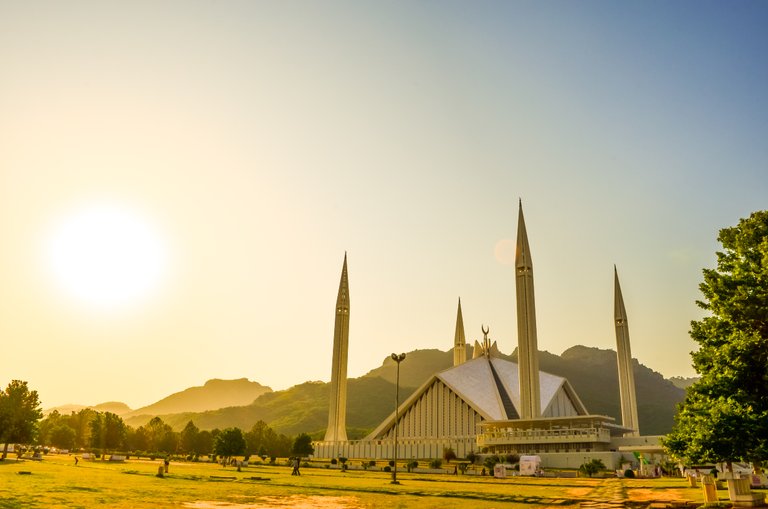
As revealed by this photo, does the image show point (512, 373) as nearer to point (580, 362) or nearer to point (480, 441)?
point (480, 441)

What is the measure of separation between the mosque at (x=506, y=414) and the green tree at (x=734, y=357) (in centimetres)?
3326

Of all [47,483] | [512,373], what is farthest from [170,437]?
[47,483]

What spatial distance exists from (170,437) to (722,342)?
73.0 meters

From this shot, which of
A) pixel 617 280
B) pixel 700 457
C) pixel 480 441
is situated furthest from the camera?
pixel 617 280

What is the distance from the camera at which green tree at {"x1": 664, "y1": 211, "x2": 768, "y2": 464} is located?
13414 mm

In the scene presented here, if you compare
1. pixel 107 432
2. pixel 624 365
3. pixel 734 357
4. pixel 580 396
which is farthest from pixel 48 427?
pixel 580 396

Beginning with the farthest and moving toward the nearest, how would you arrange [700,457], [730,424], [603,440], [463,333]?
[463,333]
[603,440]
[700,457]
[730,424]

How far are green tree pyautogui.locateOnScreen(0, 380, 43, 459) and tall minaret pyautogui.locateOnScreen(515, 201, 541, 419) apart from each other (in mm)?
44263

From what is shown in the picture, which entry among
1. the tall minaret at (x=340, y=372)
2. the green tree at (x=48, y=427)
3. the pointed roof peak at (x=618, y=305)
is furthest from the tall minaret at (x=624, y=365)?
the green tree at (x=48, y=427)

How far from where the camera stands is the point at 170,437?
73.6 m

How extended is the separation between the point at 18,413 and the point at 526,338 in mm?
46803

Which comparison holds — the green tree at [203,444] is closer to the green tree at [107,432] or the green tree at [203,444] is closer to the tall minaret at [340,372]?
the green tree at [107,432]

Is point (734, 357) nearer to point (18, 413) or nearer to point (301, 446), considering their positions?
point (18, 413)

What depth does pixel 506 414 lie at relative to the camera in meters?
68.0
